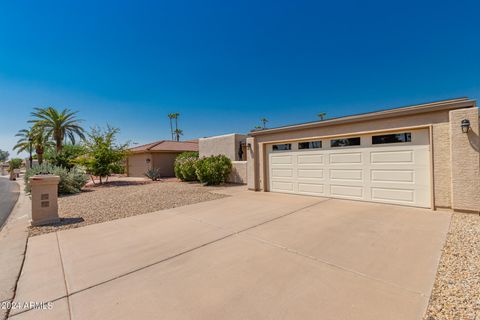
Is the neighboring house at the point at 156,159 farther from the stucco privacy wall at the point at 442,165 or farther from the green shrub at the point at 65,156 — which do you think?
the stucco privacy wall at the point at 442,165

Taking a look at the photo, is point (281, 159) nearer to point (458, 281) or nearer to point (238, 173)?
point (238, 173)

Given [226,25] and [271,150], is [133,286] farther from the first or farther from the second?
[226,25]

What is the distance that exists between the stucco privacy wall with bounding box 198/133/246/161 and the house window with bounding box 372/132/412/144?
30.8ft

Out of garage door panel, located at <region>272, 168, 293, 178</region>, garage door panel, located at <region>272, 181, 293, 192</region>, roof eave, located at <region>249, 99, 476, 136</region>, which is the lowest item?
garage door panel, located at <region>272, 181, 293, 192</region>

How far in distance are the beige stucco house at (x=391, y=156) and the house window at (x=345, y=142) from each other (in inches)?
0.7

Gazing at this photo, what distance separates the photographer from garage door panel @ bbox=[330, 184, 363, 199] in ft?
25.3

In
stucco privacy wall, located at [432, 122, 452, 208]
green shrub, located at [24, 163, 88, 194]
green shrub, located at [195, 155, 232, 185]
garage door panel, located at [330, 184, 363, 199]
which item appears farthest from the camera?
green shrub, located at [195, 155, 232, 185]

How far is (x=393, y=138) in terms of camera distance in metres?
7.03

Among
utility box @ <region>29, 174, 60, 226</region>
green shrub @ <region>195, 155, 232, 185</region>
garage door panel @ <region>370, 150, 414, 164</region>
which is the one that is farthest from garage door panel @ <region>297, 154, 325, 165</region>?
utility box @ <region>29, 174, 60, 226</region>

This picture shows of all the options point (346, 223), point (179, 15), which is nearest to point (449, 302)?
point (346, 223)

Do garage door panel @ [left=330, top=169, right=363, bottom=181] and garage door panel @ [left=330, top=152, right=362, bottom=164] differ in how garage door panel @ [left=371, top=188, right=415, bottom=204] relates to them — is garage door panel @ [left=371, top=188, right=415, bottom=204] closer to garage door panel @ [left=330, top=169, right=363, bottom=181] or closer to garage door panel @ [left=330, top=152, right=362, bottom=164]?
garage door panel @ [left=330, top=169, right=363, bottom=181]

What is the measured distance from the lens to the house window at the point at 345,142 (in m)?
7.81

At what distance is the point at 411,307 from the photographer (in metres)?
2.36

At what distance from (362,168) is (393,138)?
1.36 metres
